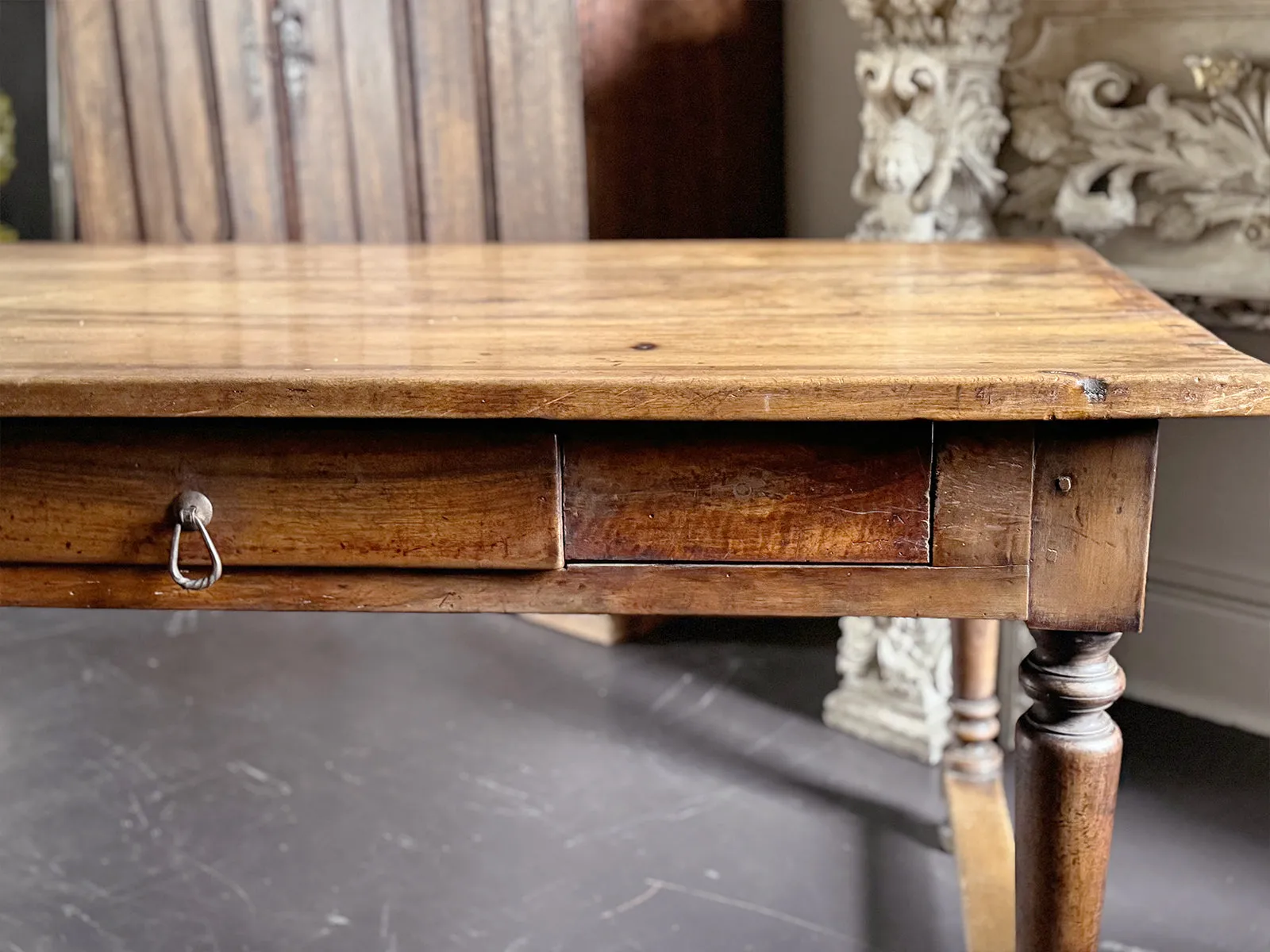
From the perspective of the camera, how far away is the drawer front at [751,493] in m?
0.76

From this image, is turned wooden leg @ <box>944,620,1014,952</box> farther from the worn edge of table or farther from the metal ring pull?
the metal ring pull

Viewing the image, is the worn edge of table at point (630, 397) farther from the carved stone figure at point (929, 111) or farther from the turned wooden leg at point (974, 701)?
the carved stone figure at point (929, 111)

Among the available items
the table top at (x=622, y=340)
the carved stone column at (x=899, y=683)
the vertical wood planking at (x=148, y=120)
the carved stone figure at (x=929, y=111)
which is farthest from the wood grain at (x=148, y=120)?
the carved stone column at (x=899, y=683)

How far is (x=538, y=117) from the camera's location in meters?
1.84

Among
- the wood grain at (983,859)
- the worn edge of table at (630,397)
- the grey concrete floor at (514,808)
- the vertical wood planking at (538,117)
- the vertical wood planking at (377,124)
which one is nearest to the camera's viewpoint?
the worn edge of table at (630,397)

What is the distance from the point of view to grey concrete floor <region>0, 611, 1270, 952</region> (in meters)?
1.36

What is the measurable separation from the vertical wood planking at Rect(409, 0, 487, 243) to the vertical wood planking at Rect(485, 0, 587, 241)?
0.04 metres

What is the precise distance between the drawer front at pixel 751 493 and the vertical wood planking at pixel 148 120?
5.10 ft

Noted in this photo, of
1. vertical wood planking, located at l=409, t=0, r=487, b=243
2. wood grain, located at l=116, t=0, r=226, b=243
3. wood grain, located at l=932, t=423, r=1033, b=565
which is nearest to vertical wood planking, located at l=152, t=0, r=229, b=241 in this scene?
wood grain, located at l=116, t=0, r=226, b=243

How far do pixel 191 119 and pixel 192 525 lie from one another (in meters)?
1.44

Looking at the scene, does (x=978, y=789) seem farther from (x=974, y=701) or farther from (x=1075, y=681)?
(x=1075, y=681)

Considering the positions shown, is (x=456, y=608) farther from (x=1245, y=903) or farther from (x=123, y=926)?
(x=1245, y=903)

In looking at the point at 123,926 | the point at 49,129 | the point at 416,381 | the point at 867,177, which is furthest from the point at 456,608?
the point at 49,129

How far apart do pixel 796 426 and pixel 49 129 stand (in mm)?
2233
